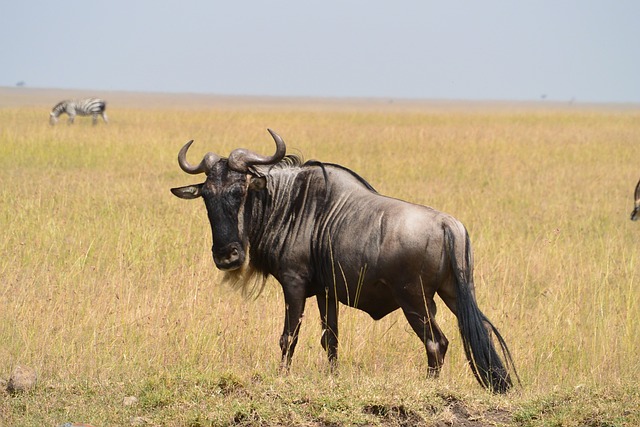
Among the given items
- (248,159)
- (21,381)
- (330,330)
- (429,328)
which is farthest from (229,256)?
(21,381)

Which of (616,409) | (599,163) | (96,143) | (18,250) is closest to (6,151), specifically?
(96,143)

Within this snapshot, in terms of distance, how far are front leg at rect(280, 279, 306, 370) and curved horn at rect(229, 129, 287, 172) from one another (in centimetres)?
77

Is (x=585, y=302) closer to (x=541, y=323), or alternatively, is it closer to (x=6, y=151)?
(x=541, y=323)

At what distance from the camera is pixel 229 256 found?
577 centimetres

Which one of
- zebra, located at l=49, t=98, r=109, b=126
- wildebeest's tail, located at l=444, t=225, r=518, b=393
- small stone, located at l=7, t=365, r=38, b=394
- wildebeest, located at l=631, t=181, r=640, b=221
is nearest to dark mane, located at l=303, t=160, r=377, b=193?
wildebeest's tail, located at l=444, t=225, r=518, b=393

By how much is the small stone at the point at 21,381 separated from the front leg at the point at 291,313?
150 cm

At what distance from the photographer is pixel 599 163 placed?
19375 millimetres

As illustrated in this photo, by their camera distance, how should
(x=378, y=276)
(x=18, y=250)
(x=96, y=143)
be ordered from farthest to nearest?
1. (x=96, y=143)
2. (x=18, y=250)
3. (x=378, y=276)

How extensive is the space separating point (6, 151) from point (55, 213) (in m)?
→ 7.82

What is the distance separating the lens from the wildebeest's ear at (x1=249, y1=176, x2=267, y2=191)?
5793 millimetres

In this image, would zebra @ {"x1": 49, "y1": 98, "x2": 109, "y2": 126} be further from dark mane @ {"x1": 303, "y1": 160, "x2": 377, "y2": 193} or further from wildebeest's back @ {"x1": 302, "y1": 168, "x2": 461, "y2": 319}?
wildebeest's back @ {"x1": 302, "y1": 168, "x2": 461, "y2": 319}

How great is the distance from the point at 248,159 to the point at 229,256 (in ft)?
2.04

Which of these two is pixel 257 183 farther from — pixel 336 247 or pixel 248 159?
pixel 336 247

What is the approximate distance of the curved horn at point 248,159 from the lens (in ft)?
18.8
